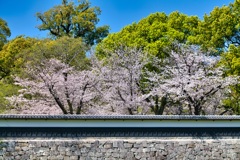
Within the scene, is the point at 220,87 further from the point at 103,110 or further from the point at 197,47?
the point at 103,110

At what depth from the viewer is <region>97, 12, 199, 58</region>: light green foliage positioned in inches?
651

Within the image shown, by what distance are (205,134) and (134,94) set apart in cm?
489

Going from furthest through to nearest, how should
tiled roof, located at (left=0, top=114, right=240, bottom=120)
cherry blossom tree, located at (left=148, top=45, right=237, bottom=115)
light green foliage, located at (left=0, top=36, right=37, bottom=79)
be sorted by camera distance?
1. light green foliage, located at (left=0, top=36, right=37, bottom=79)
2. cherry blossom tree, located at (left=148, top=45, right=237, bottom=115)
3. tiled roof, located at (left=0, top=114, right=240, bottom=120)

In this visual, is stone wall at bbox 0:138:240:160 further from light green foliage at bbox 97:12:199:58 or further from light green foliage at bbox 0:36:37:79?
light green foliage at bbox 0:36:37:79

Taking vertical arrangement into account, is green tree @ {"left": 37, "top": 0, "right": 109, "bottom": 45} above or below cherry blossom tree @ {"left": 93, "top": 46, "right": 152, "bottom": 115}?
above

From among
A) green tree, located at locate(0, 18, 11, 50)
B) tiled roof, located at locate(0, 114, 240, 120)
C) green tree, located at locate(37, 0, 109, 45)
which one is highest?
green tree, located at locate(37, 0, 109, 45)

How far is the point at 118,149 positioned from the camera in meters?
10.2

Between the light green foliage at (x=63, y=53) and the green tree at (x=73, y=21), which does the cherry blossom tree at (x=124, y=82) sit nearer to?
the light green foliage at (x=63, y=53)

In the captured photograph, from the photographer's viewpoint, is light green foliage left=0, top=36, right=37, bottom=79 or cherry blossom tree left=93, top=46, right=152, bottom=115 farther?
light green foliage left=0, top=36, right=37, bottom=79

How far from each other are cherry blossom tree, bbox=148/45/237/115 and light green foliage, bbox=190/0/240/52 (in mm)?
732

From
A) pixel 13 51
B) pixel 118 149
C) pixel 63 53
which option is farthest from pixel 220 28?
pixel 13 51

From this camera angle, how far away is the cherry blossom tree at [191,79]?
1454 centimetres

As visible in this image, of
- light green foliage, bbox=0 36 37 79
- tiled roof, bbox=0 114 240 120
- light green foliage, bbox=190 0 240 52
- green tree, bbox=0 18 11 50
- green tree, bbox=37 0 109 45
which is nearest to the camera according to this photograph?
tiled roof, bbox=0 114 240 120

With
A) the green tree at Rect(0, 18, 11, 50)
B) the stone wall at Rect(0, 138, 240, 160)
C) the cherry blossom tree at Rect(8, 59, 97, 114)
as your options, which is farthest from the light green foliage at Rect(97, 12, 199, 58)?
the green tree at Rect(0, 18, 11, 50)
